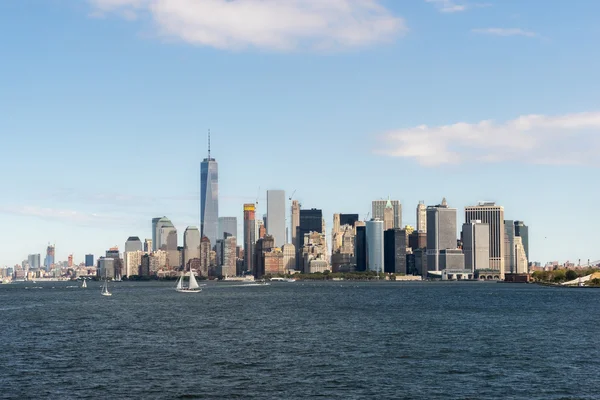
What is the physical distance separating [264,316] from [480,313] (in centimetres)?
4152

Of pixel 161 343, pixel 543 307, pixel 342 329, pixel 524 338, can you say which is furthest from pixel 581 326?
pixel 161 343

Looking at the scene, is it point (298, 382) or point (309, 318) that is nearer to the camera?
point (298, 382)

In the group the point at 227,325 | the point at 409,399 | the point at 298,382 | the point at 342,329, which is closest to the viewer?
the point at 409,399

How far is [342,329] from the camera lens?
116 meters

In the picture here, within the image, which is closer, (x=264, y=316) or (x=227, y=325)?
(x=227, y=325)

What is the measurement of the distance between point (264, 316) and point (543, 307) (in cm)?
6732

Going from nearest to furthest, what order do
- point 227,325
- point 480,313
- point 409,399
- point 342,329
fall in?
point 409,399 → point 342,329 → point 227,325 → point 480,313

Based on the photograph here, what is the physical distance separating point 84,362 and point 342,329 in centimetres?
4529

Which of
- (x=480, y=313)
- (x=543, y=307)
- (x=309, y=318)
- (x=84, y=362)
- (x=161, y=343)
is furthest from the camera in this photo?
(x=543, y=307)

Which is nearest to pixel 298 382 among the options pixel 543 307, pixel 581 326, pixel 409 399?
pixel 409 399

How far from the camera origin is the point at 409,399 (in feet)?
201

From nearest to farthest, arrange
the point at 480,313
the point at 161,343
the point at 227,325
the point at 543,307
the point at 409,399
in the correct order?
1. the point at 409,399
2. the point at 161,343
3. the point at 227,325
4. the point at 480,313
5. the point at 543,307

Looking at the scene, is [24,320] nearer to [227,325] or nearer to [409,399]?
[227,325]

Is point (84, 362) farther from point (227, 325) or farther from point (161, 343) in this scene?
point (227, 325)
